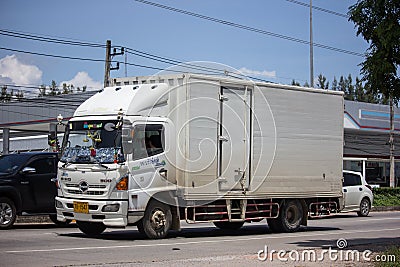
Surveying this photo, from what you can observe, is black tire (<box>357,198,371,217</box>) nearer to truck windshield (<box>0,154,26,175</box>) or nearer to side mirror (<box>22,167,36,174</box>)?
side mirror (<box>22,167,36,174</box>)

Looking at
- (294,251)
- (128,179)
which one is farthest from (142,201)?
(294,251)

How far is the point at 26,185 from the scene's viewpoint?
59.0 ft

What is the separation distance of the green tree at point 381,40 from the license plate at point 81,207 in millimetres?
6834

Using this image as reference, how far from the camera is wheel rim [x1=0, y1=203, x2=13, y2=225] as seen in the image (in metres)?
17.5

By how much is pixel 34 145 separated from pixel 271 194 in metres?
33.4

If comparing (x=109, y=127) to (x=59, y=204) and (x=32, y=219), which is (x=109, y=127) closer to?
(x=59, y=204)

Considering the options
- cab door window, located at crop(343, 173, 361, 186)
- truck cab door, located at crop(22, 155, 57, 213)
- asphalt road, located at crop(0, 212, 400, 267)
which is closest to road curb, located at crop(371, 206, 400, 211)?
cab door window, located at crop(343, 173, 361, 186)

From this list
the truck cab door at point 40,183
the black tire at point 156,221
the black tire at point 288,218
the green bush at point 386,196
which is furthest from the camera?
the green bush at point 386,196

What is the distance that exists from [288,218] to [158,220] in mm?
4968

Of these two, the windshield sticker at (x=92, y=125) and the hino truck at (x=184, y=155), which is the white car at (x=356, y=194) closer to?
the hino truck at (x=184, y=155)

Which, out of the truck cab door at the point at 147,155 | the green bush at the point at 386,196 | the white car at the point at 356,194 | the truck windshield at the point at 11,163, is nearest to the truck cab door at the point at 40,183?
the truck windshield at the point at 11,163

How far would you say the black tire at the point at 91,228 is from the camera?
16.7 m

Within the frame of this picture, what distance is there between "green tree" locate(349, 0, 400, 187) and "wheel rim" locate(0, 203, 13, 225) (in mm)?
9692

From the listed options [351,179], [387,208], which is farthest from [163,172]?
[387,208]
